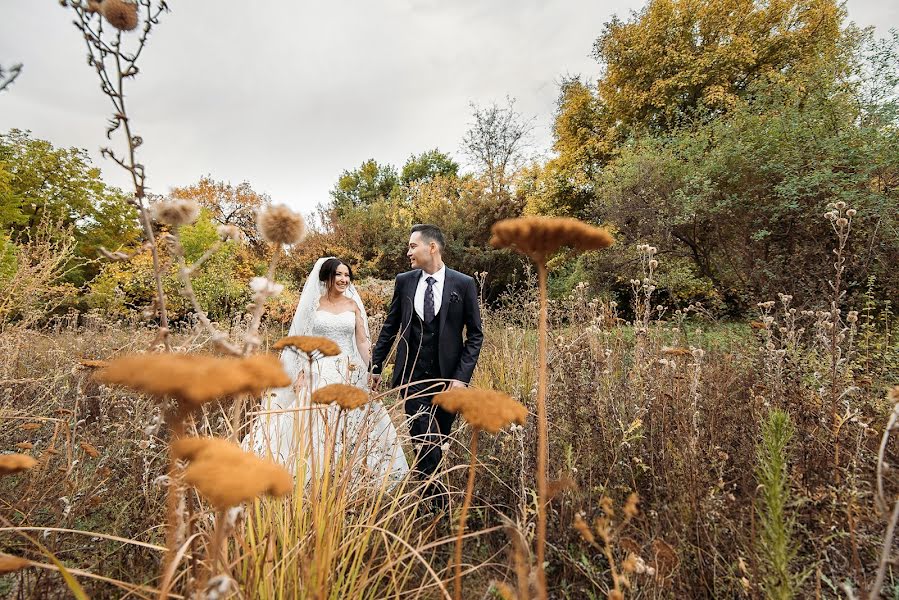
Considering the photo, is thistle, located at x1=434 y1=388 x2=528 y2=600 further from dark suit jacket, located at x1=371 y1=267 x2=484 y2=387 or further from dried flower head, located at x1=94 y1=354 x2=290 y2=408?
dark suit jacket, located at x1=371 y1=267 x2=484 y2=387

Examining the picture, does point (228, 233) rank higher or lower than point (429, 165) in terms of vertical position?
lower

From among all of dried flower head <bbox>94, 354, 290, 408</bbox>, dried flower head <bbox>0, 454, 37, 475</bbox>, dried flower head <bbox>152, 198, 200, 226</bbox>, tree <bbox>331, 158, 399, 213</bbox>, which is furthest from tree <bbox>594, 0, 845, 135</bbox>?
tree <bbox>331, 158, 399, 213</bbox>

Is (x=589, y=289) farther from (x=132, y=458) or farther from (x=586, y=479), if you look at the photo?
(x=132, y=458)

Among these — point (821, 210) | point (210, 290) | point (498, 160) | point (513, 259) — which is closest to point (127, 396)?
point (210, 290)

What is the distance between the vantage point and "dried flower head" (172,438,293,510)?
0.50 meters

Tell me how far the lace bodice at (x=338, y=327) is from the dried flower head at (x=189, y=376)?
3.40m

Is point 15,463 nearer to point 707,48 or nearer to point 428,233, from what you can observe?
point 428,233

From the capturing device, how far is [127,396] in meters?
3.26

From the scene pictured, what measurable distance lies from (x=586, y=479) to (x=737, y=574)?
2.76 ft

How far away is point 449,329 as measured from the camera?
3.09 metres

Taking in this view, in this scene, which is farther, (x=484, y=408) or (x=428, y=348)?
(x=428, y=348)

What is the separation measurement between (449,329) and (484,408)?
7.29 feet

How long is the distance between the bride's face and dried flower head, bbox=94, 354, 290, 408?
3640 mm

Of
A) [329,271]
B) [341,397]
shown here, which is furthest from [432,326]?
[341,397]
